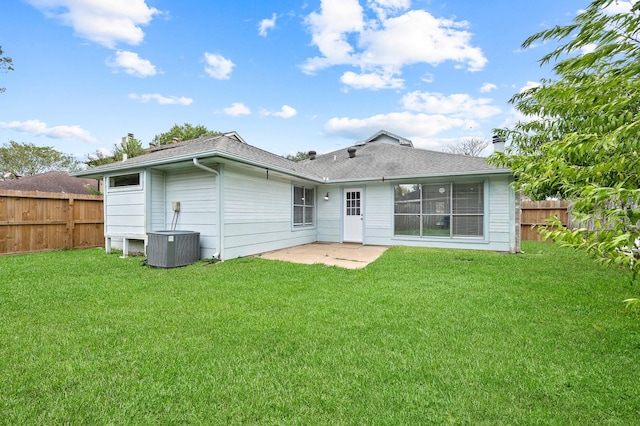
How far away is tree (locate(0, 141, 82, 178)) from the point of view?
72.2ft

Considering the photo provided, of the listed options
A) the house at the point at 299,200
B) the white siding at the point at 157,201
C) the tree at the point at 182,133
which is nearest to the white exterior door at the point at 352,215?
the house at the point at 299,200

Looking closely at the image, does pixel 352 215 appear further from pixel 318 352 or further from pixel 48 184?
pixel 48 184

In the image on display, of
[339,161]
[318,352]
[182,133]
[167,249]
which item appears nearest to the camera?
[318,352]

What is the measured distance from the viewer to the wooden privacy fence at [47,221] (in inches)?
289

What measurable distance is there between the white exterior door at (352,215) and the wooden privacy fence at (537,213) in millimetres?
6961

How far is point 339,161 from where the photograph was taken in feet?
38.6

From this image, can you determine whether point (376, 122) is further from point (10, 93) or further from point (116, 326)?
point (116, 326)

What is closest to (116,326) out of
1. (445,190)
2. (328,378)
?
(328,378)

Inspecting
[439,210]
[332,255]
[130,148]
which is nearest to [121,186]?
[332,255]

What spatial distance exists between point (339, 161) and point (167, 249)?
7.67 meters

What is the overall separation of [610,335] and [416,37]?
8692 millimetres

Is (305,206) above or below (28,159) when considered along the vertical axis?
below

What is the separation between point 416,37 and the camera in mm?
8570

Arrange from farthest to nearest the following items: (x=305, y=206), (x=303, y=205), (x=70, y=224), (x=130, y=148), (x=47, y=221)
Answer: (x=130, y=148) < (x=305, y=206) < (x=303, y=205) < (x=70, y=224) < (x=47, y=221)
